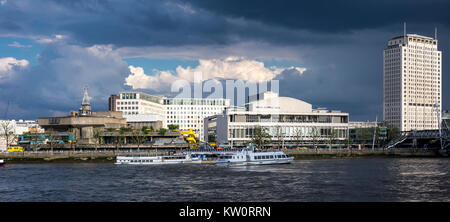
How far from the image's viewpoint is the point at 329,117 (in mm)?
196625

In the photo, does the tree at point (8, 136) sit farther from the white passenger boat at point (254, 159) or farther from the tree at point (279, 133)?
the tree at point (279, 133)

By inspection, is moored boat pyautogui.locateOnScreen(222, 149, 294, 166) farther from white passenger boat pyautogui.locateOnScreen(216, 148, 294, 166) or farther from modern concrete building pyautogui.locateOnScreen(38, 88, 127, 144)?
modern concrete building pyautogui.locateOnScreen(38, 88, 127, 144)

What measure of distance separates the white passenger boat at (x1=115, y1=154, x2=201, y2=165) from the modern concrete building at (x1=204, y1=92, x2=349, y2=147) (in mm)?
61635

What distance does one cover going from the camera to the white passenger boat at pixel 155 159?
389 feet

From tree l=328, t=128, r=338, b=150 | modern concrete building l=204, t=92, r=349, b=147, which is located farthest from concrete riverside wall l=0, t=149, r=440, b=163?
modern concrete building l=204, t=92, r=349, b=147

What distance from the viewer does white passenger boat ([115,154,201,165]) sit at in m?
118

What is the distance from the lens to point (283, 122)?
190875 mm

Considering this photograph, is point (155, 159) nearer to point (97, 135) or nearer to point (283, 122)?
point (97, 135)

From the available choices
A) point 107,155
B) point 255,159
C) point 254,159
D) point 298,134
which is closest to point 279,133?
point 298,134

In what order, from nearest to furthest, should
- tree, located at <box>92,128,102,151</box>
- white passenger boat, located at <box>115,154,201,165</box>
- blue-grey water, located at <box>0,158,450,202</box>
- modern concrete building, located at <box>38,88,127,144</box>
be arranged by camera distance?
blue-grey water, located at <box>0,158,450,202</box> < white passenger boat, located at <box>115,154,201,165</box> < tree, located at <box>92,128,102,151</box> < modern concrete building, located at <box>38,88,127,144</box>

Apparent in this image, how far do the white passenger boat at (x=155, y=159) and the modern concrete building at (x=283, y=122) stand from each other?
6163cm
